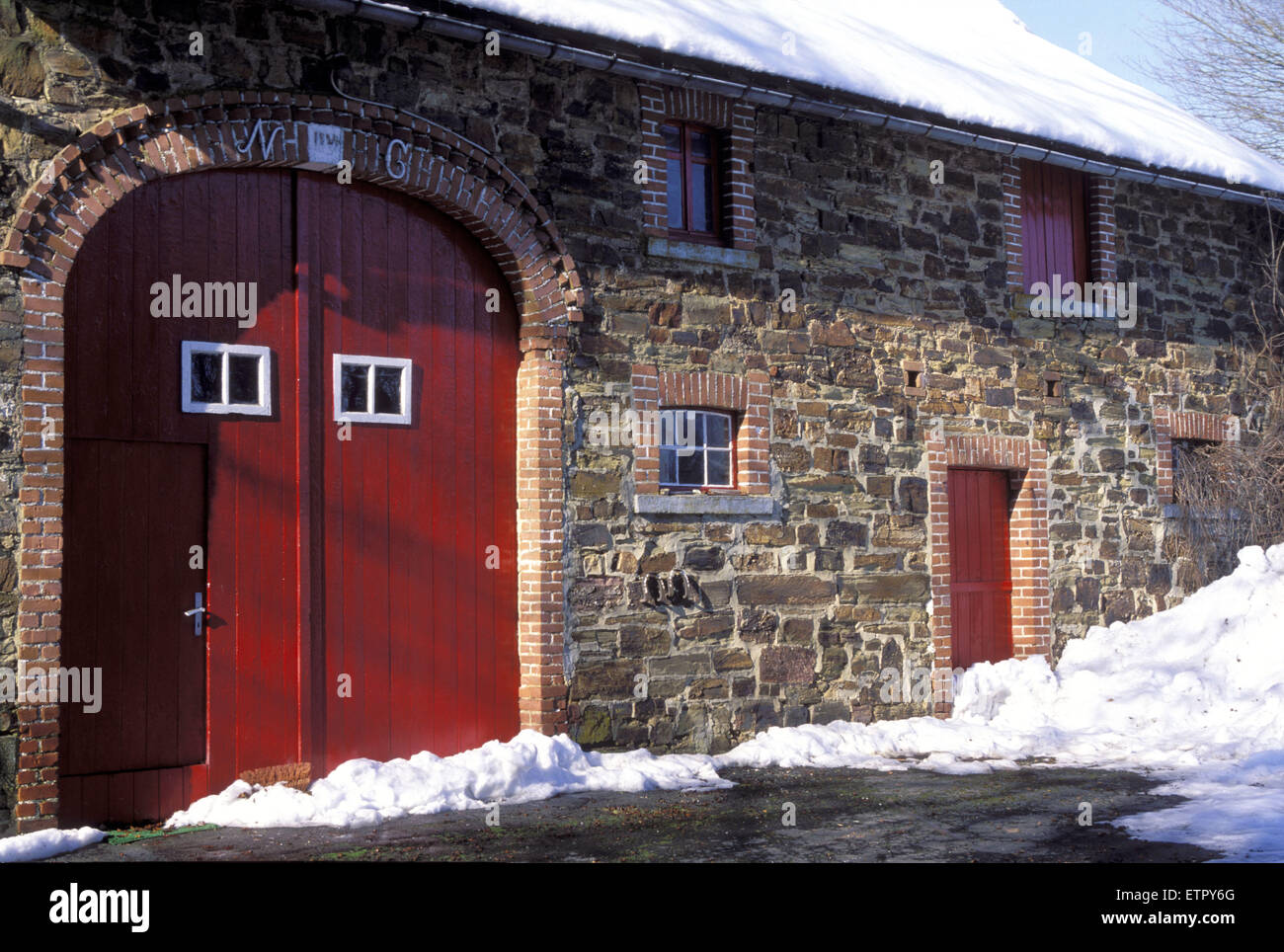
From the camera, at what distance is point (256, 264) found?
817 cm

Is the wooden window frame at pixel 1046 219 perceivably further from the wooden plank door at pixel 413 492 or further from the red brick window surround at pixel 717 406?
the wooden plank door at pixel 413 492

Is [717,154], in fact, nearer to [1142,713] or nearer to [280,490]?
[280,490]

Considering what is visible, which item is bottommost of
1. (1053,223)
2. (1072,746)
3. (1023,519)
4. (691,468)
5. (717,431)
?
(1072,746)

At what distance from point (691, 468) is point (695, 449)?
0.15 m

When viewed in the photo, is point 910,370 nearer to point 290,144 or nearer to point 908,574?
point 908,574

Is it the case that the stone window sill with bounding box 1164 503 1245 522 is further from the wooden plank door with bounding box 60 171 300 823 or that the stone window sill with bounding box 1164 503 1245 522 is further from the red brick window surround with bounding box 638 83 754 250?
the wooden plank door with bounding box 60 171 300 823

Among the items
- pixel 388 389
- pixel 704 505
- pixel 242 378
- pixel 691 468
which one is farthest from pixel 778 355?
pixel 242 378

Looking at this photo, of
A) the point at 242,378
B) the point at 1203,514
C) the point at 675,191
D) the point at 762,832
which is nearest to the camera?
the point at 762,832

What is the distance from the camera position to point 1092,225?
12547mm

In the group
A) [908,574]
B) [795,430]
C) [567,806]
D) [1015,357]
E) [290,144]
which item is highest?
[290,144]

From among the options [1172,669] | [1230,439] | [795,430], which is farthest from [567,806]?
[1230,439]

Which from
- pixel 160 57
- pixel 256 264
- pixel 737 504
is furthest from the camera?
pixel 737 504

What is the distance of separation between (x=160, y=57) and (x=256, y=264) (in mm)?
1288

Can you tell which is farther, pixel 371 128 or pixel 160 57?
pixel 371 128
